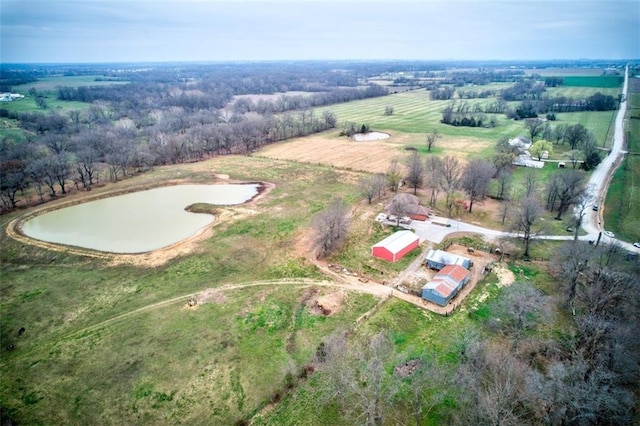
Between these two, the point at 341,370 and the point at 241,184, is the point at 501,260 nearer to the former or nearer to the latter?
the point at 341,370

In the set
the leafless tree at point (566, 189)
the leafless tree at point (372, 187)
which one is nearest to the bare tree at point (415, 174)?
the leafless tree at point (372, 187)

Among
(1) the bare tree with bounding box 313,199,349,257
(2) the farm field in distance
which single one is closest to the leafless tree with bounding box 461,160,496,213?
(2) the farm field in distance

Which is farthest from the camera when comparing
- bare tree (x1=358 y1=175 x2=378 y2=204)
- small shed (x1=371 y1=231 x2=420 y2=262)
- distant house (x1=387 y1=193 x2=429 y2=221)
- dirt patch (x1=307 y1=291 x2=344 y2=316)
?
bare tree (x1=358 y1=175 x2=378 y2=204)

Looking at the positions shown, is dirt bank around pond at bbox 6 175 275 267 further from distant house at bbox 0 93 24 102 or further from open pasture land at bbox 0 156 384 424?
distant house at bbox 0 93 24 102

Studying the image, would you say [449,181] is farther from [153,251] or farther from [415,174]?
[153,251]

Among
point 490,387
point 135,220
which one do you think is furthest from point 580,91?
point 135,220

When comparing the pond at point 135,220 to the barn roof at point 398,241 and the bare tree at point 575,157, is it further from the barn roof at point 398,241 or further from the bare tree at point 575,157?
the bare tree at point 575,157
